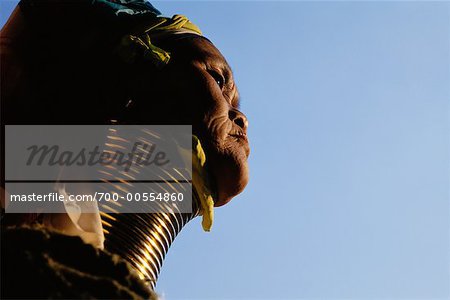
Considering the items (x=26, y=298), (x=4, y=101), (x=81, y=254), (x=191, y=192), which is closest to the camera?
(x=26, y=298)

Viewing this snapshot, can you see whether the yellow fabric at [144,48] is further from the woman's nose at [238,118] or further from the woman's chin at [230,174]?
the woman's chin at [230,174]

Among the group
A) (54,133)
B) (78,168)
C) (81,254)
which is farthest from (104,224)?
(81,254)

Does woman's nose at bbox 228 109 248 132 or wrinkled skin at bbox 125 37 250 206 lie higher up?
woman's nose at bbox 228 109 248 132

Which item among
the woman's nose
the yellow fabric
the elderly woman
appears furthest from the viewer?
the woman's nose

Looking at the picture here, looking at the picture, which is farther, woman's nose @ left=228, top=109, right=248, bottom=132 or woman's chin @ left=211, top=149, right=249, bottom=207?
woman's nose @ left=228, top=109, right=248, bottom=132

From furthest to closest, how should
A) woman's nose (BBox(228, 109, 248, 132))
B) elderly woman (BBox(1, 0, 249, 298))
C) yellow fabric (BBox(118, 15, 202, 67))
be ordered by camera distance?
woman's nose (BBox(228, 109, 248, 132)) → yellow fabric (BBox(118, 15, 202, 67)) → elderly woman (BBox(1, 0, 249, 298))

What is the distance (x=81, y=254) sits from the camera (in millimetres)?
1682

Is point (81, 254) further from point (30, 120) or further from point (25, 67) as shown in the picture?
A: point (25, 67)

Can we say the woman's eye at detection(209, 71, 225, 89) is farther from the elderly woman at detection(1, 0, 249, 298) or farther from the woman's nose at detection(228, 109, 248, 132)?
the woman's nose at detection(228, 109, 248, 132)

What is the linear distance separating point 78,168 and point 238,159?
2.34 feet

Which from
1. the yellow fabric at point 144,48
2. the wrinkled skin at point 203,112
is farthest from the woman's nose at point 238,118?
the yellow fabric at point 144,48

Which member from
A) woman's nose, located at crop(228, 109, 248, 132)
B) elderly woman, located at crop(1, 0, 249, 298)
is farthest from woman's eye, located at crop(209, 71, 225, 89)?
woman's nose, located at crop(228, 109, 248, 132)

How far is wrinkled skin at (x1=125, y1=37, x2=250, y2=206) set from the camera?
2.94 meters

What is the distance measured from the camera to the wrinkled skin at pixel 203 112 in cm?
294
